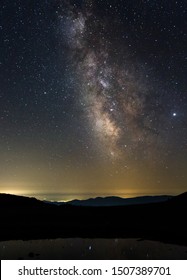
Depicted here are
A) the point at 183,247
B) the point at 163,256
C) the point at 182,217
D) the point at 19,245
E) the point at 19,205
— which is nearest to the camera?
the point at 163,256

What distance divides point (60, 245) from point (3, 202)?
257ft

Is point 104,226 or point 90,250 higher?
point 104,226

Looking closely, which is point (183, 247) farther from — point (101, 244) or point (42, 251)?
point (42, 251)

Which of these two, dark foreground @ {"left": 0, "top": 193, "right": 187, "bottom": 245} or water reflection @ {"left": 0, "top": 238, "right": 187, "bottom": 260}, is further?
dark foreground @ {"left": 0, "top": 193, "right": 187, "bottom": 245}

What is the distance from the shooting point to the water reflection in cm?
2231

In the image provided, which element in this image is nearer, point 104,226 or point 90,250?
point 90,250

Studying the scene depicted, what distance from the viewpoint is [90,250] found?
82.5 feet

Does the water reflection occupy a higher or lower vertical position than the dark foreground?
lower

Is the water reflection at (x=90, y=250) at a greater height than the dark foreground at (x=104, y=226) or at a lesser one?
lesser

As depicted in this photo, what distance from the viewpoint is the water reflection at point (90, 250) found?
22.3 meters

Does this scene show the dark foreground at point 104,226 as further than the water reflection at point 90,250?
Yes
